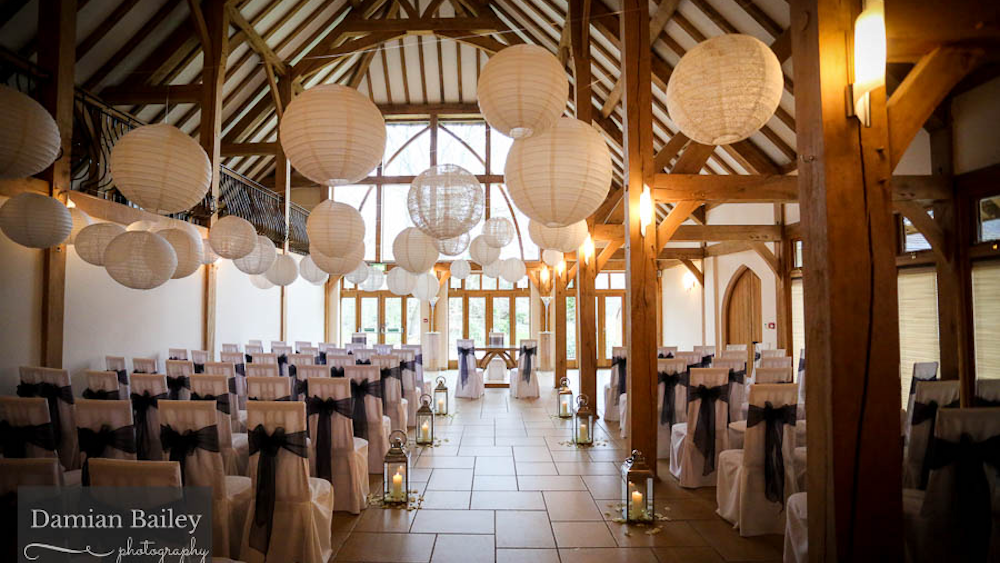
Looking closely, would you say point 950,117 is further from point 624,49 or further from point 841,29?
point 841,29

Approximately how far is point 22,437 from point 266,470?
1.63 m

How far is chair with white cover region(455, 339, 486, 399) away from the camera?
920 cm

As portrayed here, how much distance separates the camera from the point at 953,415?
2.50 metres

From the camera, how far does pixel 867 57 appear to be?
180 cm

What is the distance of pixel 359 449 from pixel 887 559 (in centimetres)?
341

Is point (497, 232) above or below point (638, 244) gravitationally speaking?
above

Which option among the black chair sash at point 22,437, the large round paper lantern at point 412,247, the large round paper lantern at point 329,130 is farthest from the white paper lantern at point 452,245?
the black chair sash at point 22,437

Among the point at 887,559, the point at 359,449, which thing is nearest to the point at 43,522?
the point at 359,449

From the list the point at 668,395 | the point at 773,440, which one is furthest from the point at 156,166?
the point at 668,395

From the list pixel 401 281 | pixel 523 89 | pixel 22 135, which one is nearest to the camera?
pixel 523 89

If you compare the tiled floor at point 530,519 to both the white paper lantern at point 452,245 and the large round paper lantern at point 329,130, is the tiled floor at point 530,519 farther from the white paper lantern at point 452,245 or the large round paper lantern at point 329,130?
the large round paper lantern at point 329,130

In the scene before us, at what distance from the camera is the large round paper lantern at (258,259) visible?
614 centimetres

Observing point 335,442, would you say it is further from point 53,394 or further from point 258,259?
point 258,259

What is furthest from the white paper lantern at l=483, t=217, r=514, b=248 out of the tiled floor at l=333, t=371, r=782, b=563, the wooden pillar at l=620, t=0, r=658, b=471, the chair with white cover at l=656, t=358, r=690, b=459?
the tiled floor at l=333, t=371, r=782, b=563
